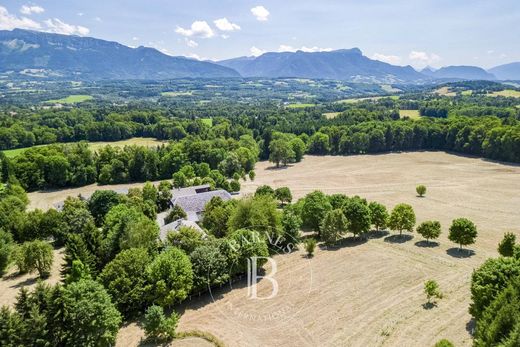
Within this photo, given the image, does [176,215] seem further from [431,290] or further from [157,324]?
[431,290]

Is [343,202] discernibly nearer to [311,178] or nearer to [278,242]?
[278,242]

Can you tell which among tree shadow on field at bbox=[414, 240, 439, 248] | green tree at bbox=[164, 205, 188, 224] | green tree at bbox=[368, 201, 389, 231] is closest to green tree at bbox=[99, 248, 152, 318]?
green tree at bbox=[164, 205, 188, 224]

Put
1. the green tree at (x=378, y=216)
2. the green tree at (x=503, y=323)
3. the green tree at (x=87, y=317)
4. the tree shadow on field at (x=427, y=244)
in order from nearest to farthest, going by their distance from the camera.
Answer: the green tree at (x=503, y=323)
the green tree at (x=87, y=317)
the tree shadow on field at (x=427, y=244)
the green tree at (x=378, y=216)

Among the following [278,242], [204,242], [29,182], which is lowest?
[29,182]

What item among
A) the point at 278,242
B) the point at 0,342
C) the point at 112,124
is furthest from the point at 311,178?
the point at 112,124

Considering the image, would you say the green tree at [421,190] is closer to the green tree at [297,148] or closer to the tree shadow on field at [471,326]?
the tree shadow on field at [471,326]

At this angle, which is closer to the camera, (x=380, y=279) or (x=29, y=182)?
(x=380, y=279)

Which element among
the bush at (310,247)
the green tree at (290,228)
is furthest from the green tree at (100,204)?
the bush at (310,247)
